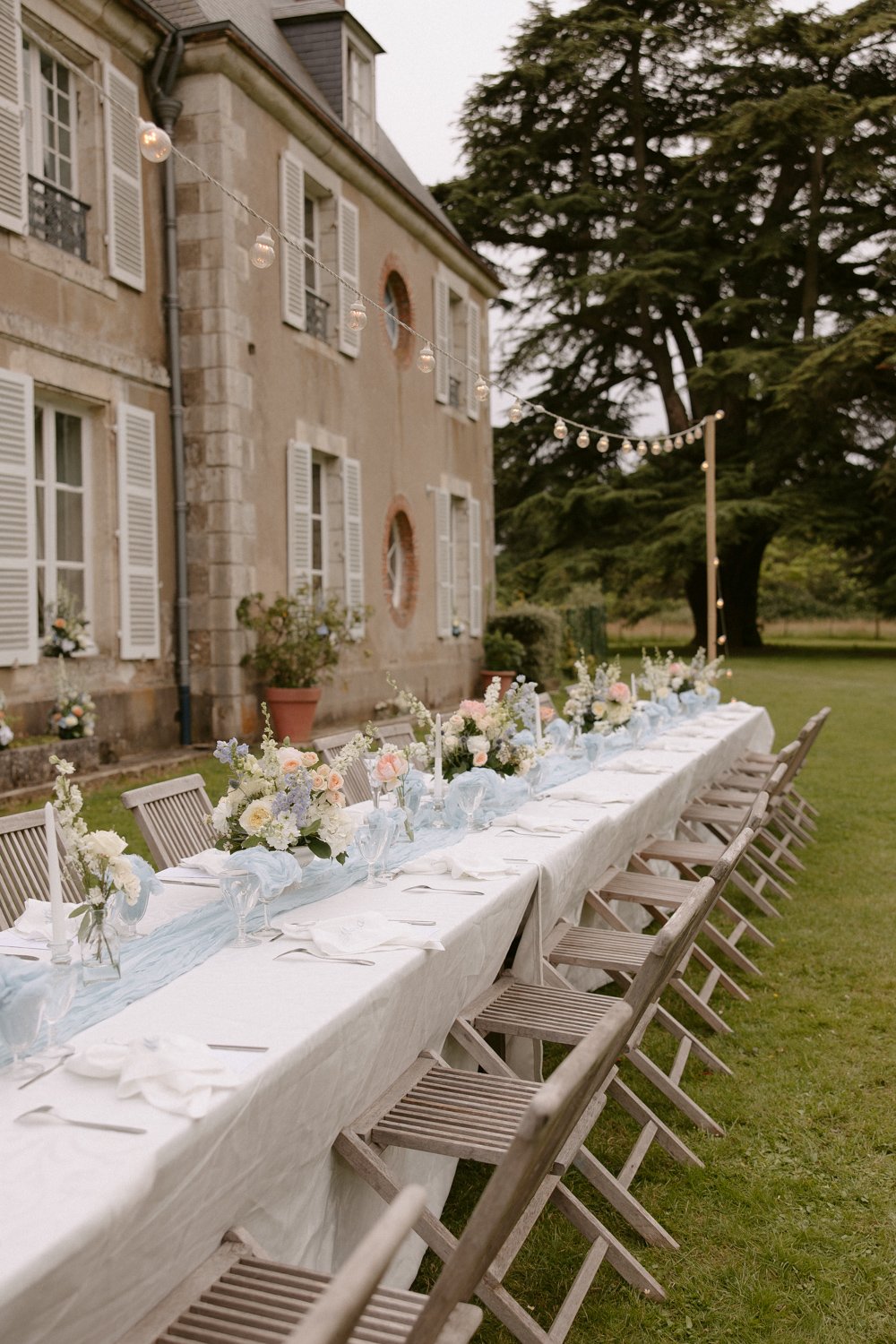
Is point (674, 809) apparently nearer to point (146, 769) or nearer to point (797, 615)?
point (146, 769)

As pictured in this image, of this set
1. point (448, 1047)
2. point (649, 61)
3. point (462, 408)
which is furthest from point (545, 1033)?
point (649, 61)

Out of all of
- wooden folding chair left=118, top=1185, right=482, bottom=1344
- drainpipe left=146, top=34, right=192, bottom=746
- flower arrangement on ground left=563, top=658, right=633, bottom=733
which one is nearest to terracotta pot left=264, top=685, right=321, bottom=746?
drainpipe left=146, top=34, right=192, bottom=746

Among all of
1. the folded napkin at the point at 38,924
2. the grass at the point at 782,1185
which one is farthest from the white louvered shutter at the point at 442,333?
the folded napkin at the point at 38,924

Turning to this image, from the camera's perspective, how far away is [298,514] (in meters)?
11.0

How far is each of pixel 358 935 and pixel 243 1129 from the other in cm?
83

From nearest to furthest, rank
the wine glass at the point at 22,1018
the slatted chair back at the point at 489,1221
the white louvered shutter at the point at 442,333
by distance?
the slatted chair back at the point at 489,1221
the wine glass at the point at 22,1018
the white louvered shutter at the point at 442,333

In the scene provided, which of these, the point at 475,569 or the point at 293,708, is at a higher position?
the point at 475,569

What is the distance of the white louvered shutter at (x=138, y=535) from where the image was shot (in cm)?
907

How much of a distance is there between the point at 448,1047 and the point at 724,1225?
2.70 feet

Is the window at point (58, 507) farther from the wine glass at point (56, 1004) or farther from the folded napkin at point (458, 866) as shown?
the wine glass at point (56, 1004)

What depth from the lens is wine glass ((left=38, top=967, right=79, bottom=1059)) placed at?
82.0 inches

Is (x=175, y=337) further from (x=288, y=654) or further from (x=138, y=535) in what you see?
(x=288, y=654)

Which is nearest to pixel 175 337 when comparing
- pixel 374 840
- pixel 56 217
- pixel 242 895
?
pixel 56 217

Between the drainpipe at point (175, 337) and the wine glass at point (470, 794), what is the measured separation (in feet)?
20.0
